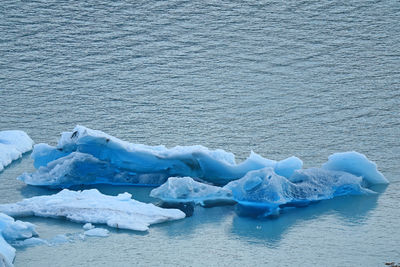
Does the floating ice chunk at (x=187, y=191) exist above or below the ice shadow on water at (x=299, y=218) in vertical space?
above

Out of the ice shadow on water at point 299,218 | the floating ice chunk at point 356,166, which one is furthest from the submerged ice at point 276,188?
the ice shadow on water at point 299,218

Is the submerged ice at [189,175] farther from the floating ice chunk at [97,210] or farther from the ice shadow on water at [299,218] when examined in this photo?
the ice shadow on water at [299,218]

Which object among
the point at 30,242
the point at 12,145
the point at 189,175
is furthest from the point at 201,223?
the point at 12,145

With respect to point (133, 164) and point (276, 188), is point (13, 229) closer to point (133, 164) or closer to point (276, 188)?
point (133, 164)

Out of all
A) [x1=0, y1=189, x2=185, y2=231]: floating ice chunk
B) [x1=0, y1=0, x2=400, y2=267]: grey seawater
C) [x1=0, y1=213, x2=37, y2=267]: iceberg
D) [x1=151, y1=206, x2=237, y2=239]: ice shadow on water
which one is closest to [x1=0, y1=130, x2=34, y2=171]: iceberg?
[x1=0, y1=0, x2=400, y2=267]: grey seawater

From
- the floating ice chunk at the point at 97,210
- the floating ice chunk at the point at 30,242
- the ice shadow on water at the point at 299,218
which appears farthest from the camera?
the floating ice chunk at the point at 97,210

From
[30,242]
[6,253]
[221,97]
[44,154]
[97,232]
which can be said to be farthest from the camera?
[221,97]
